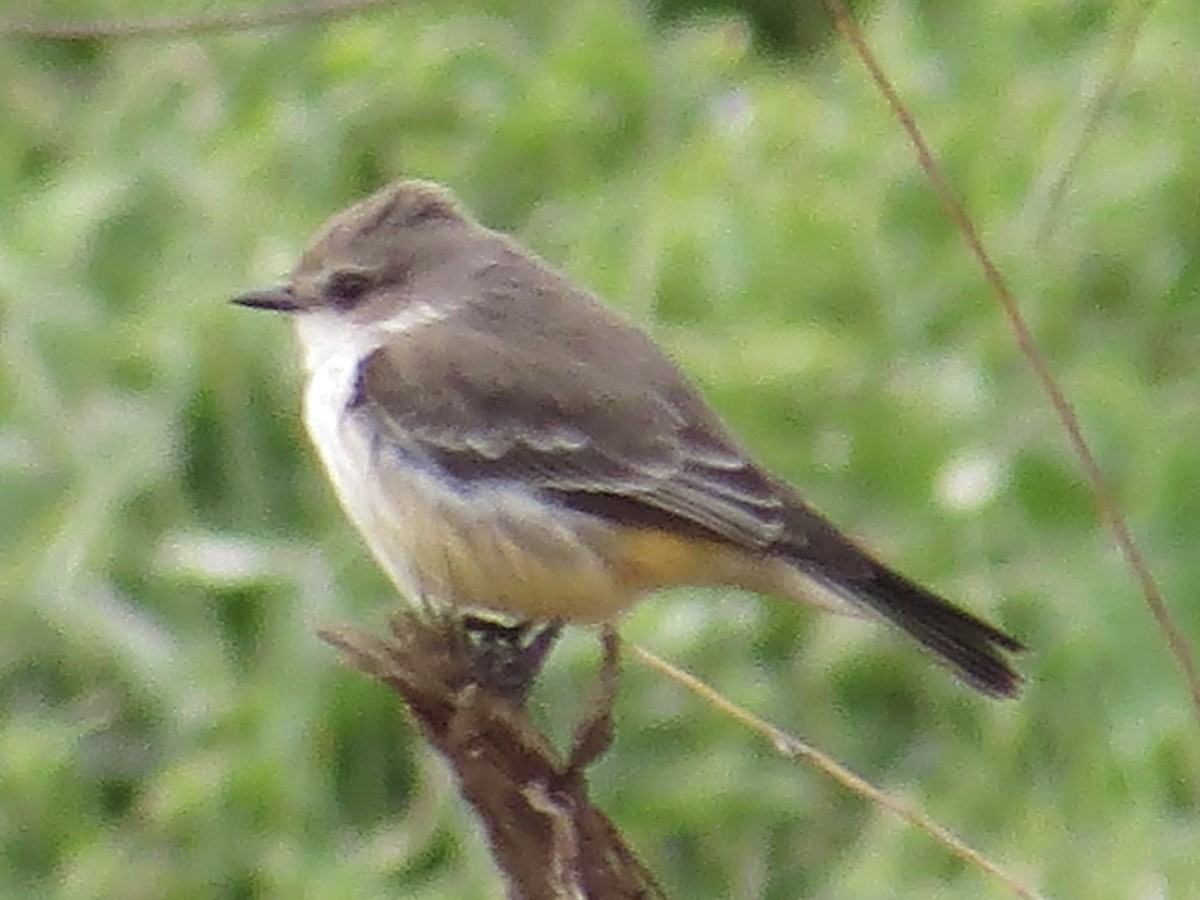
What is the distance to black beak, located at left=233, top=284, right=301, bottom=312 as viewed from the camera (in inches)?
181

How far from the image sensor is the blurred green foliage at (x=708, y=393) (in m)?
5.47

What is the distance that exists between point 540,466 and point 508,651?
0.34 m

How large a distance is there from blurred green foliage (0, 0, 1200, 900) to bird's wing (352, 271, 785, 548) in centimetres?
109

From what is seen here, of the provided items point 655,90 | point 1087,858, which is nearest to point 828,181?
point 655,90

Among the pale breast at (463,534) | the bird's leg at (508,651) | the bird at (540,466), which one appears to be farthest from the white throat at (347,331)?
the bird's leg at (508,651)

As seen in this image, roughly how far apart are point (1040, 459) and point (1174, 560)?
0.41 meters

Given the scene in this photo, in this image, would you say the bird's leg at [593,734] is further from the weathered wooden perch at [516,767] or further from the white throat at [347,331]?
the white throat at [347,331]

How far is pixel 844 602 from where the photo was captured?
4.26m

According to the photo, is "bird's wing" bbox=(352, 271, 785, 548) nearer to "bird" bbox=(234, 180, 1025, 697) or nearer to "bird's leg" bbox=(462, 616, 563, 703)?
"bird" bbox=(234, 180, 1025, 697)

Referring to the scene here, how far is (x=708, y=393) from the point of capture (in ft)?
19.7

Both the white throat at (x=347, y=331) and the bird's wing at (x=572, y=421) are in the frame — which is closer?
the bird's wing at (x=572, y=421)

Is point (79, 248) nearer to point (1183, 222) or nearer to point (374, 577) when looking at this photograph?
point (374, 577)

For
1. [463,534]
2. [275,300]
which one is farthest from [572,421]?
[275,300]

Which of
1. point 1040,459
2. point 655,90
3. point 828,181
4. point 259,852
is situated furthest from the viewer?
point 655,90
